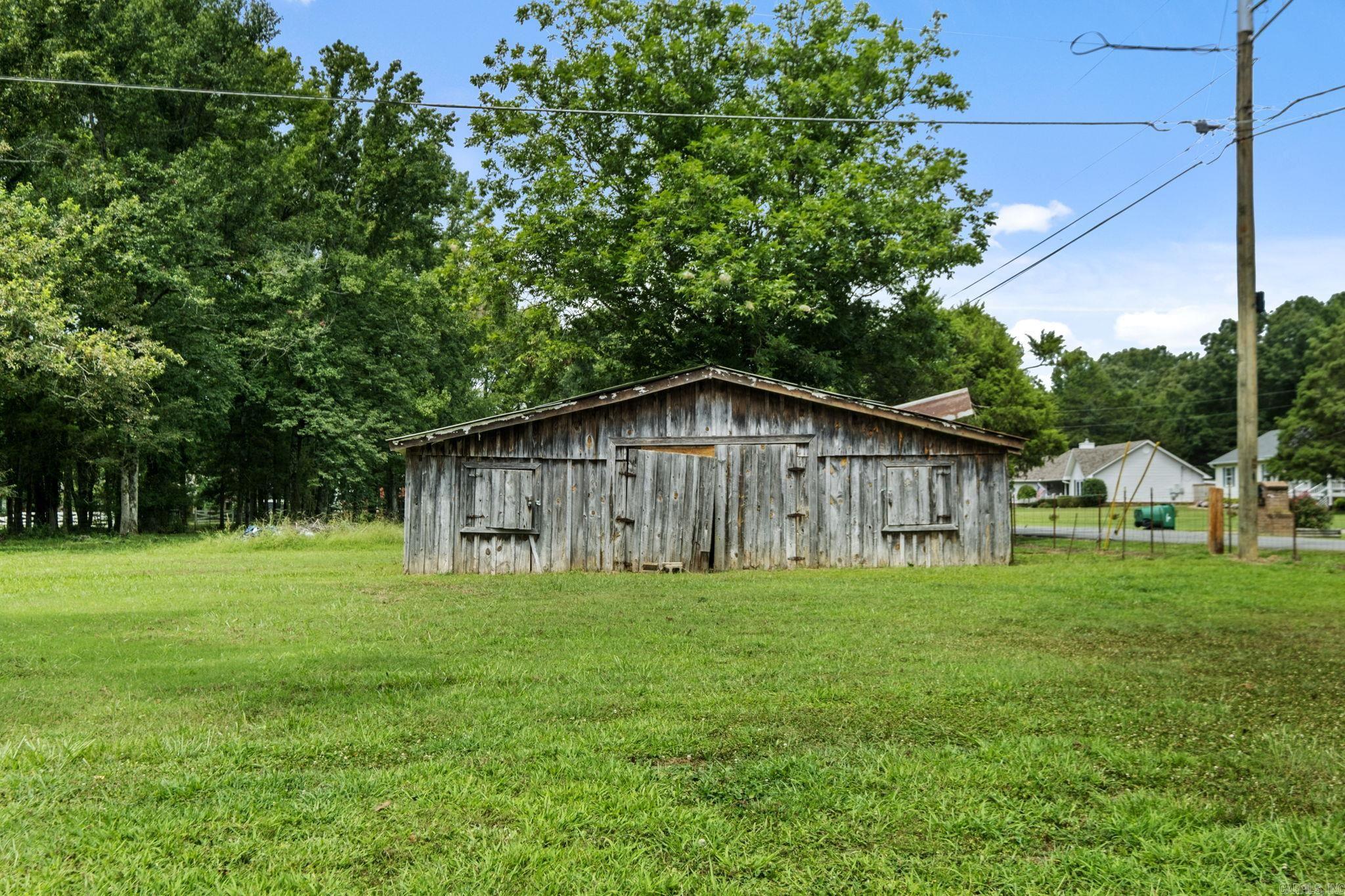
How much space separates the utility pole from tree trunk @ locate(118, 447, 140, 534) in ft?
102

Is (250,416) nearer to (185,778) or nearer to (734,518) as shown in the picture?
(734,518)

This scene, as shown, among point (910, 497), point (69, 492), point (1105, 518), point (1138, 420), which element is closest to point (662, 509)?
point (910, 497)

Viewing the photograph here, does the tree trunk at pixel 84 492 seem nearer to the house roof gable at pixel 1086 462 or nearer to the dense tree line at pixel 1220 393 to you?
the dense tree line at pixel 1220 393

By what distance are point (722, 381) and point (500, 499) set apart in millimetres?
4830

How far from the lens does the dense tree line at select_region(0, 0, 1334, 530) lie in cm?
2486

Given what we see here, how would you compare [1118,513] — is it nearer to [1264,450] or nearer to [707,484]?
[1264,450]

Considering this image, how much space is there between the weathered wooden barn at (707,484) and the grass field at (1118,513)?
13.2m

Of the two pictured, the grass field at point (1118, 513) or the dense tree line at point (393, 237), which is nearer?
the dense tree line at point (393, 237)

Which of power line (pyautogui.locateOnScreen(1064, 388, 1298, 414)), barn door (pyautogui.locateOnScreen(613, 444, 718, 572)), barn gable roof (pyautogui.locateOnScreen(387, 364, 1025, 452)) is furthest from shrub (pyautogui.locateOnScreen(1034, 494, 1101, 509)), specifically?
barn door (pyautogui.locateOnScreen(613, 444, 718, 572))

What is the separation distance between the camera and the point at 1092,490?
199ft

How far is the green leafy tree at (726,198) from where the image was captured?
24828 mm

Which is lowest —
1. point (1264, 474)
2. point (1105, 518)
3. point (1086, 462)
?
point (1105, 518)

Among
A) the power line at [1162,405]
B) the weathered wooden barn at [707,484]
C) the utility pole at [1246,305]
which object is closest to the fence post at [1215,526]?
the utility pole at [1246,305]

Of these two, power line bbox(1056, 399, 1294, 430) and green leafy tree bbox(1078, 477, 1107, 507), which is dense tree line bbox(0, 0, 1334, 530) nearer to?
green leafy tree bbox(1078, 477, 1107, 507)
